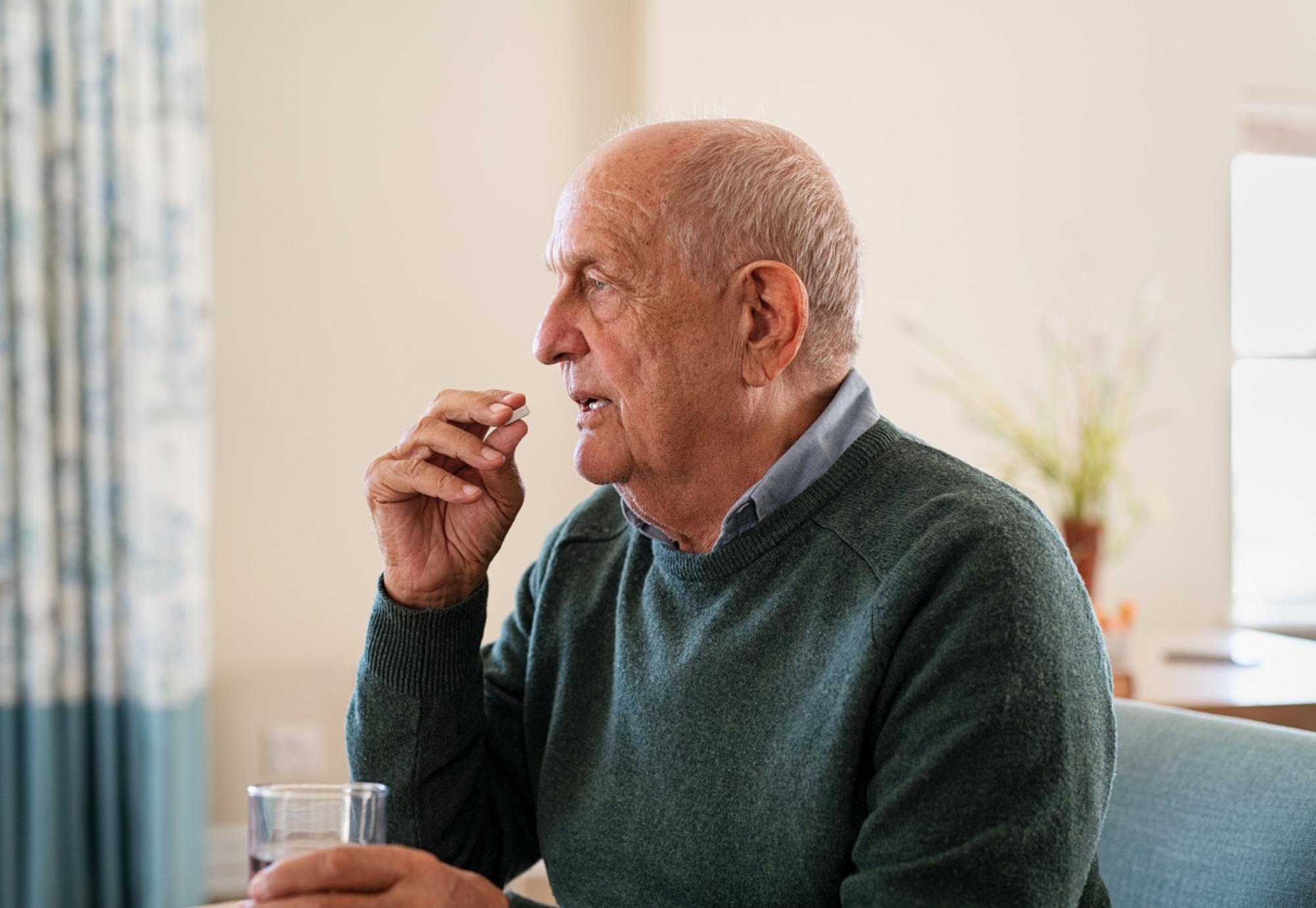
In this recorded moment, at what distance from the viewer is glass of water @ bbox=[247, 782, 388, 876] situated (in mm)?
848

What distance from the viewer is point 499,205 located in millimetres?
3146

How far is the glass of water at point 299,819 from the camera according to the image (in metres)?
0.85

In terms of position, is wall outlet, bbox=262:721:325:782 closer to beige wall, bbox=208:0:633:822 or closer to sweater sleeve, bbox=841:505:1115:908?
beige wall, bbox=208:0:633:822

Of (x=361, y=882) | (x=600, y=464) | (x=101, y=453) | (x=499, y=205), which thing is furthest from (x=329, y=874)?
(x=499, y=205)

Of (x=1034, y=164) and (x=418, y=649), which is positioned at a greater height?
(x=1034, y=164)

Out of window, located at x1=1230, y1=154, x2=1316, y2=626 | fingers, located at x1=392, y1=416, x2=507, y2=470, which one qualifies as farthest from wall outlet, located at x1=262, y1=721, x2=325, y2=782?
window, located at x1=1230, y1=154, x2=1316, y2=626

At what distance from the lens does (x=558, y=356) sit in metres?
1.32

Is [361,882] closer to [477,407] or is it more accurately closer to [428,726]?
[428,726]

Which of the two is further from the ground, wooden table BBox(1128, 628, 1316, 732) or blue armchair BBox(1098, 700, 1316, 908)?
blue armchair BBox(1098, 700, 1316, 908)

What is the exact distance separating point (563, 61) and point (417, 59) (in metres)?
0.36

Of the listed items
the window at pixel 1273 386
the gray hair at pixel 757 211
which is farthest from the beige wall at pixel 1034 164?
the gray hair at pixel 757 211

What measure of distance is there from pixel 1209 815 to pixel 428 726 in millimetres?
762

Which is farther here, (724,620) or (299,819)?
(724,620)

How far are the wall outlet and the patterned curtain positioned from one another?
0.22 metres
